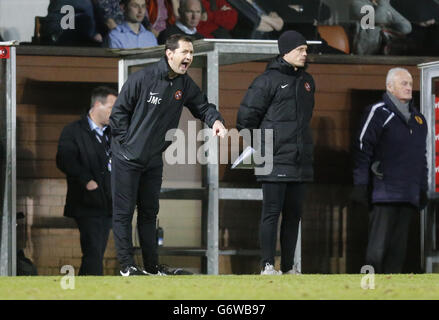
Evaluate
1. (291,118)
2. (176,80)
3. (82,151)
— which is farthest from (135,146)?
(82,151)

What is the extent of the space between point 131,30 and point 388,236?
298cm

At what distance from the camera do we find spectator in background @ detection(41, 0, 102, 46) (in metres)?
12.3

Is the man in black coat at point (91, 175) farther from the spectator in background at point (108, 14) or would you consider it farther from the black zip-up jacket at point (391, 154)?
the black zip-up jacket at point (391, 154)

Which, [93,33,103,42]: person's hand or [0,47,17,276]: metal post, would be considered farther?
[93,33,103,42]: person's hand

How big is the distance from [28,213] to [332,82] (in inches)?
122

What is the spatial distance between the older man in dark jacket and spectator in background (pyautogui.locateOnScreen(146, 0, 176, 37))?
2067 millimetres

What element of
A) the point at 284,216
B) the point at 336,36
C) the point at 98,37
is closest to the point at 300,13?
the point at 336,36

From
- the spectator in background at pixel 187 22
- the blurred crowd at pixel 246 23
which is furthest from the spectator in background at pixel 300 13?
the spectator in background at pixel 187 22

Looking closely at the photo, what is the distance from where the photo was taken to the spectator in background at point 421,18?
13.0 meters

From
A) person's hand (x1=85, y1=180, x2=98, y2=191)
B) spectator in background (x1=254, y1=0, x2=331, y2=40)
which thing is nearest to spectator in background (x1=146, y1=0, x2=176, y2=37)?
spectator in background (x1=254, y1=0, x2=331, y2=40)

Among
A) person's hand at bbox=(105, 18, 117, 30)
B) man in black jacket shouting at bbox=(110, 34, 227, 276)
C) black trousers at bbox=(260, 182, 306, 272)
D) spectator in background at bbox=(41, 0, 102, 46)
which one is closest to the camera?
man in black jacket shouting at bbox=(110, 34, 227, 276)

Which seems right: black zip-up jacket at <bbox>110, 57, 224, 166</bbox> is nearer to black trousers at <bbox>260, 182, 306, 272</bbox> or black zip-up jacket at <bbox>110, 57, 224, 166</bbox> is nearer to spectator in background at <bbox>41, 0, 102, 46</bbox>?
black trousers at <bbox>260, 182, 306, 272</bbox>

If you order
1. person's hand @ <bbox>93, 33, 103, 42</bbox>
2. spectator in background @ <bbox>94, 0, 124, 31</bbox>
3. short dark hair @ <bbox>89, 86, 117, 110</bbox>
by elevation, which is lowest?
short dark hair @ <bbox>89, 86, 117, 110</bbox>

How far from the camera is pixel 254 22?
12.6 meters
